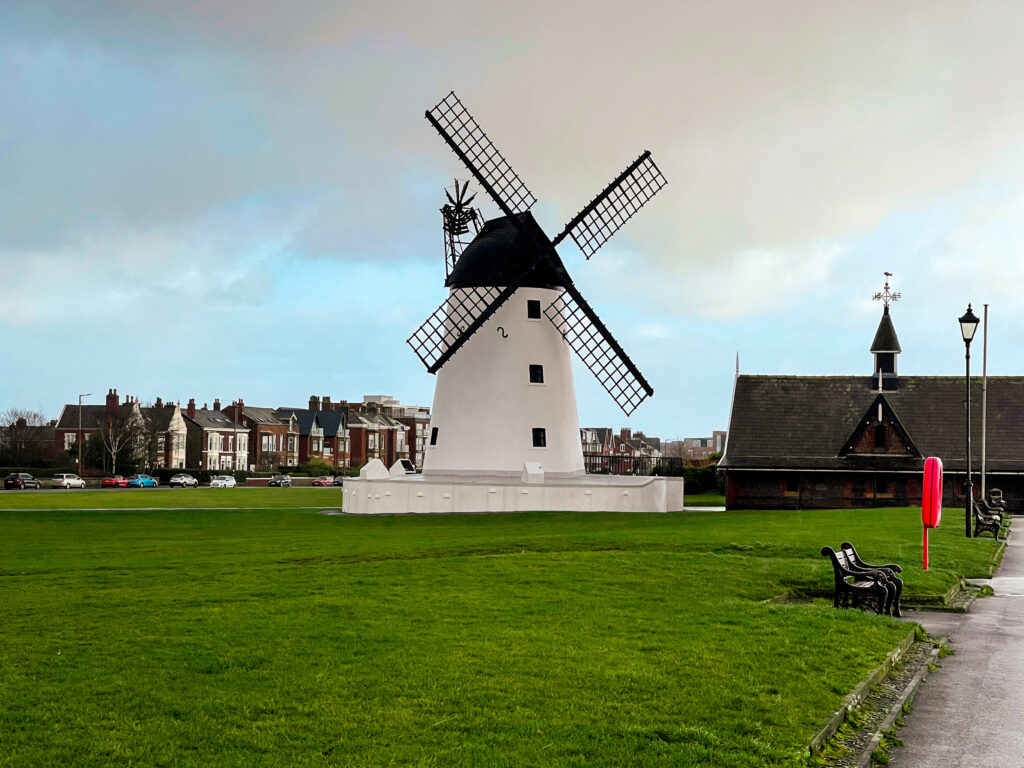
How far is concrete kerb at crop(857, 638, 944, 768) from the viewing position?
7938 mm

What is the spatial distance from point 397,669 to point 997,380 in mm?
50550

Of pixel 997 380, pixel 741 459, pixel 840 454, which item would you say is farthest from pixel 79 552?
pixel 997 380

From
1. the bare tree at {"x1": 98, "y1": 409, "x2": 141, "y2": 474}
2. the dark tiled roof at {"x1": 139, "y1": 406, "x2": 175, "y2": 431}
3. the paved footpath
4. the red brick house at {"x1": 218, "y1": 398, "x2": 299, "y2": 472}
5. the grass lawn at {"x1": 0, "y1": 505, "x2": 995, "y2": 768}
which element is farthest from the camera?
the red brick house at {"x1": 218, "y1": 398, "x2": 299, "y2": 472}

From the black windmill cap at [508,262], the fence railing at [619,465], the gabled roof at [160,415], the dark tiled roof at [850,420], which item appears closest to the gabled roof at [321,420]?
the gabled roof at [160,415]

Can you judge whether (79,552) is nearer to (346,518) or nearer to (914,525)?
(346,518)

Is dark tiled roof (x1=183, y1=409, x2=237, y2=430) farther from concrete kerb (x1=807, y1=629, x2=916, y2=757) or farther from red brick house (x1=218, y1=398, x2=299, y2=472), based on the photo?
concrete kerb (x1=807, y1=629, x2=916, y2=757)

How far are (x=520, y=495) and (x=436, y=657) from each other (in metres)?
29.7

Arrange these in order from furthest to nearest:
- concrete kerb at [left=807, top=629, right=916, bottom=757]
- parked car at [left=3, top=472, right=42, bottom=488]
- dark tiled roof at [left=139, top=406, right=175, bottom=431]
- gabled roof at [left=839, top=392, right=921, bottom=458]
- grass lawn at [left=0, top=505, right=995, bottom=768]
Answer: dark tiled roof at [left=139, top=406, right=175, bottom=431], parked car at [left=3, top=472, right=42, bottom=488], gabled roof at [left=839, top=392, right=921, bottom=458], concrete kerb at [left=807, top=629, right=916, bottom=757], grass lawn at [left=0, top=505, right=995, bottom=768]

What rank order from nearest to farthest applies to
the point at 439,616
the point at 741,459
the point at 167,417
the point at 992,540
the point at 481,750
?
the point at 481,750 → the point at 439,616 → the point at 992,540 → the point at 741,459 → the point at 167,417

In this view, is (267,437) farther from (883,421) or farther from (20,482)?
(883,421)

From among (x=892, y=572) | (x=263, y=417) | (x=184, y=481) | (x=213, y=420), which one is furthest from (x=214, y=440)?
(x=892, y=572)

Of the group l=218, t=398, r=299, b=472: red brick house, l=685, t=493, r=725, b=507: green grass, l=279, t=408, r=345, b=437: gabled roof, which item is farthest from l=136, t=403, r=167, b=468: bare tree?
l=685, t=493, r=725, b=507: green grass

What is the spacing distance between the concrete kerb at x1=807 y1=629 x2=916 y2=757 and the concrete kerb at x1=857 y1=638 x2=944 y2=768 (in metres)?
0.27

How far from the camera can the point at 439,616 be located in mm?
12625
